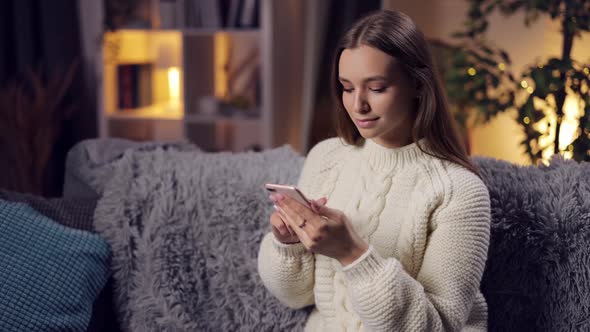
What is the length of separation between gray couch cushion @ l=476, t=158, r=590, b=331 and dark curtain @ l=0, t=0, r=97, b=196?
2433mm

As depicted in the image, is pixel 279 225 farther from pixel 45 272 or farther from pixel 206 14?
pixel 206 14

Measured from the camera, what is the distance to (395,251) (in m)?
1.27

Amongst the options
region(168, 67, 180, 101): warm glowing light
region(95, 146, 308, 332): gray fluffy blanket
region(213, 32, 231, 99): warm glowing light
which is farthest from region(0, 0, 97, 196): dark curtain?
region(95, 146, 308, 332): gray fluffy blanket

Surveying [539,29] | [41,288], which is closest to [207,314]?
[41,288]

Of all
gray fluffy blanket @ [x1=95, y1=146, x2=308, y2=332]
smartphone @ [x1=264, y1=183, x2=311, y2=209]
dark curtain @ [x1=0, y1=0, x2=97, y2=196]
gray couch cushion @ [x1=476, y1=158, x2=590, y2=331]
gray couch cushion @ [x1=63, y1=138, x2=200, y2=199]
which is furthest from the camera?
dark curtain @ [x1=0, y1=0, x2=97, y2=196]

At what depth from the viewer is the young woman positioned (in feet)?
3.84

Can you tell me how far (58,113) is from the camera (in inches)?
142

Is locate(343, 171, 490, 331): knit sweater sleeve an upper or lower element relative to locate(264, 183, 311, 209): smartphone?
lower

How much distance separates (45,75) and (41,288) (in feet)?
7.60

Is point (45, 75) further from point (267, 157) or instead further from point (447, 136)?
point (447, 136)

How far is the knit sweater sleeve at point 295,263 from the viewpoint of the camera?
1384 mm

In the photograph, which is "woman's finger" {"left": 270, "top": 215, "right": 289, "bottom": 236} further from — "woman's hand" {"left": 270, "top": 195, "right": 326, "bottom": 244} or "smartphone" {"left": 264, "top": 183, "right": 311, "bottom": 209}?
"smartphone" {"left": 264, "top": 183, "right": 311, "bottom": 209}

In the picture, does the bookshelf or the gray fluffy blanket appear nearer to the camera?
the gray fluffy blanket

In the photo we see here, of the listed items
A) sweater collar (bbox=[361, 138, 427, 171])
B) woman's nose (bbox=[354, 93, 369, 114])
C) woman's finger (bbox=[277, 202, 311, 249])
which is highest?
woman's nose (bbox=[354, 93, 369, 114])
